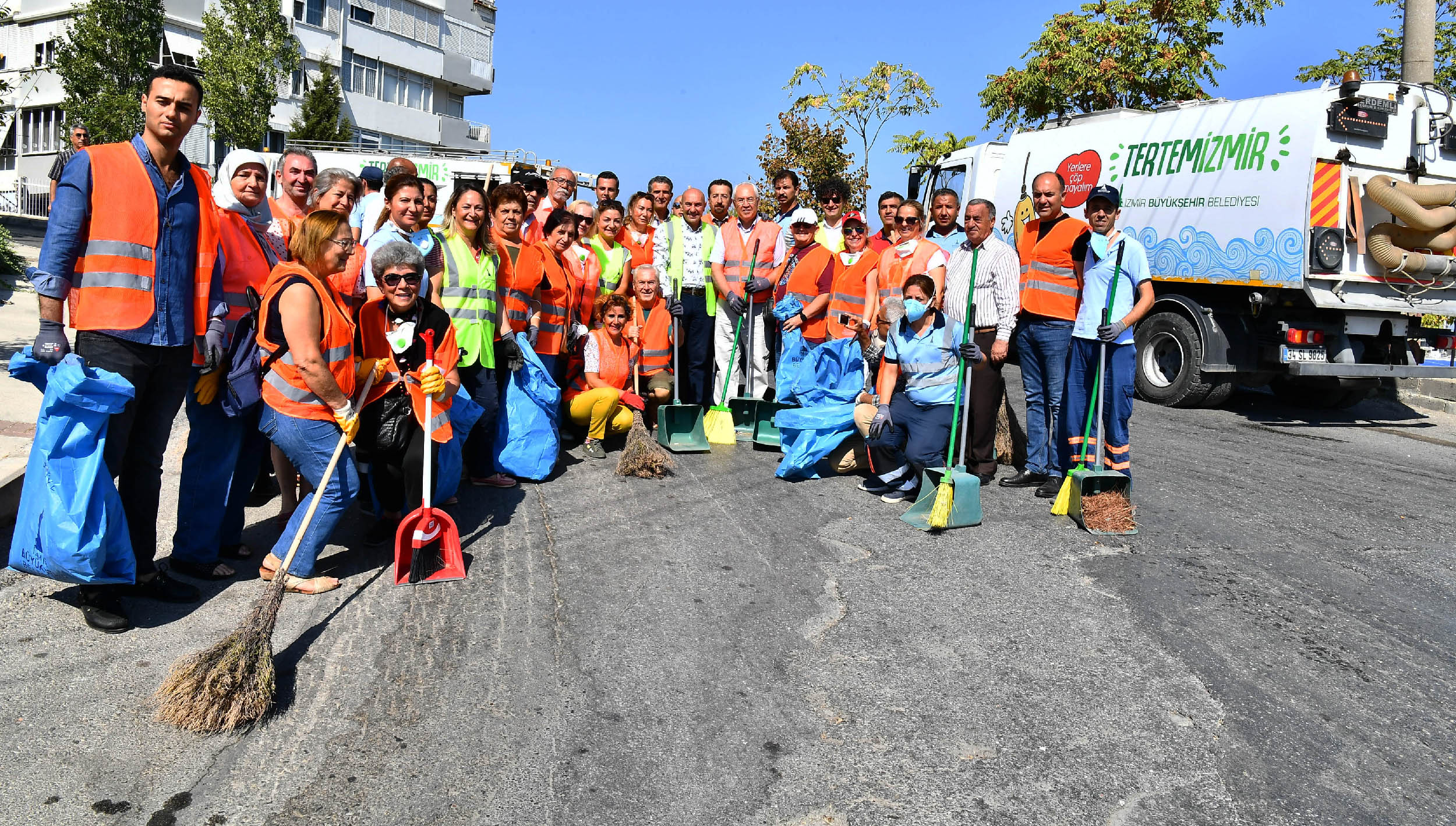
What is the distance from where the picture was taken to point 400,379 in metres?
4.75

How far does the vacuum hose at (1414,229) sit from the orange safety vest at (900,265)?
16.4 feet

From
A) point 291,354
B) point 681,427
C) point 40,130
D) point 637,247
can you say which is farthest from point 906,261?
point 40,130

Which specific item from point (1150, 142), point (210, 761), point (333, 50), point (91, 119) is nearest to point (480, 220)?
point (210, 761)

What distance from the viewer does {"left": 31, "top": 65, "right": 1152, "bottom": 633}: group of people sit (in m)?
3.76

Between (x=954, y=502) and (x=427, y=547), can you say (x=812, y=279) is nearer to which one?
(x=954, y=502)

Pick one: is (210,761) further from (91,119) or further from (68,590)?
(91,119)

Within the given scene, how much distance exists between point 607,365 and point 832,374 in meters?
1.61

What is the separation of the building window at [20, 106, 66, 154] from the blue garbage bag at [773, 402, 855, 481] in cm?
4409

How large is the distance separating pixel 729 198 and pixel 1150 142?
5139 mm

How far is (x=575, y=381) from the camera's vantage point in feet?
23.8

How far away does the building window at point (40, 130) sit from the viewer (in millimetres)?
40406

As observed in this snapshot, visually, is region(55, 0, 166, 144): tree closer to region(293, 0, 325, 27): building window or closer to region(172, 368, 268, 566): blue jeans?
region(293, 0, 325, 27): building window

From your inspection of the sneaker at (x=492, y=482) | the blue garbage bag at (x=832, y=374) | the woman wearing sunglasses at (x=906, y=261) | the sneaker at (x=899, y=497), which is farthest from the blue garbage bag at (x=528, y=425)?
the woman wearing sunglasses at (x=906, y=261)

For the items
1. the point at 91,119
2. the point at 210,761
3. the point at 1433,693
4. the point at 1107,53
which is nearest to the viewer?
the point at 210,761
